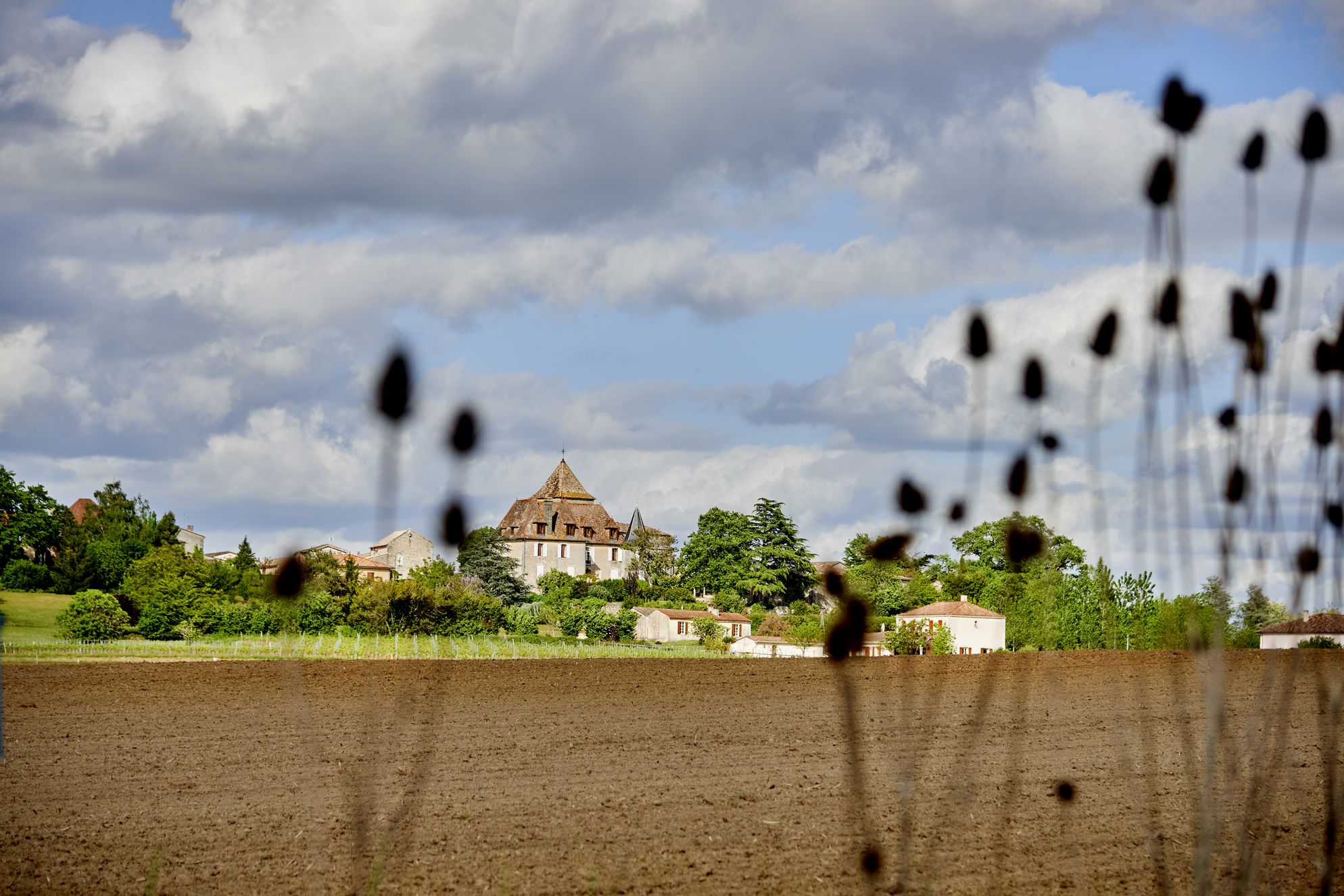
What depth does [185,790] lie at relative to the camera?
1448 centimetres

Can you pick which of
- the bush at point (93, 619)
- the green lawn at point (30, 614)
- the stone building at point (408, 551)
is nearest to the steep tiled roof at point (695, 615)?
the stone building at point (408, 551)

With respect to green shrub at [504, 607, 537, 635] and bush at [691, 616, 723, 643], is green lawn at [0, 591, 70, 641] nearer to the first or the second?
green shrub at [504, 607, 537, 635]

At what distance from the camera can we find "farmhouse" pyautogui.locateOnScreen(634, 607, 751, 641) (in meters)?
60.8

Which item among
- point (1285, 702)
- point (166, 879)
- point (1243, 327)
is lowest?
point (166, 879)

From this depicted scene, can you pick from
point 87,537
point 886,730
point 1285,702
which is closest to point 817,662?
point 886,730

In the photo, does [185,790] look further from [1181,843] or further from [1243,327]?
[1243,327]

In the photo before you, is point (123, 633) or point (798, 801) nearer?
point (798, 801)

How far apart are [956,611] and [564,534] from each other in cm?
4769

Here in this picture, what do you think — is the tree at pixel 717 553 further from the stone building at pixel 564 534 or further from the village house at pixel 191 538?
the village house at pixel 191 538

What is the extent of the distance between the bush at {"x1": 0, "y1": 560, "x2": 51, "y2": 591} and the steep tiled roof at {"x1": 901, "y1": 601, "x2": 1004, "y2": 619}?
46615mm

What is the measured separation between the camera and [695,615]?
62.4 metres

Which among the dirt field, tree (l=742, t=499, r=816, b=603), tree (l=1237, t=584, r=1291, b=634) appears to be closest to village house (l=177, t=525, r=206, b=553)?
Result: tree (l=742, t=499, r=816, b=603)

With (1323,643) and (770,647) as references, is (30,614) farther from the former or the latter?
(1323,643)

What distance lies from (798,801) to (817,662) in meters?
20.7
